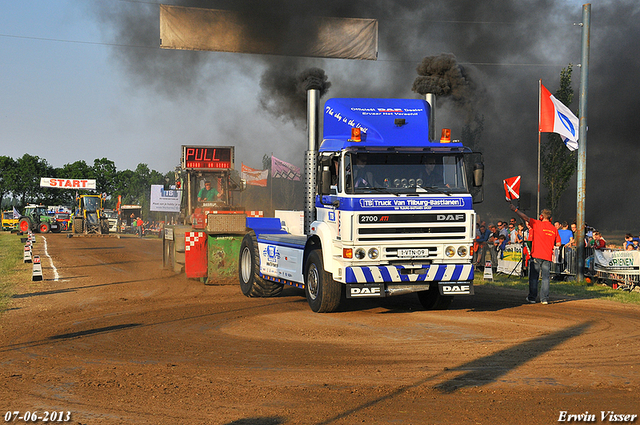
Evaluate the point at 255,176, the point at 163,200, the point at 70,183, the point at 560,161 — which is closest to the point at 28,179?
the point at 70,183

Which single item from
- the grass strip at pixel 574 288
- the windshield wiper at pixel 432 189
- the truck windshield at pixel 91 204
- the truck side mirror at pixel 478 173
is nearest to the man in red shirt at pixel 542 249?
the grass strip at pixel 574 288

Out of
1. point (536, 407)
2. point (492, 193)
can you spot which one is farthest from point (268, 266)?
point (492, 193)

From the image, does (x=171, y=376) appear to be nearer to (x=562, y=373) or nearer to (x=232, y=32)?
(x=562, y=373)

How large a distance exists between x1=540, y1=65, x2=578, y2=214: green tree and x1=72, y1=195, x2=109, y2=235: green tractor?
1307 inches

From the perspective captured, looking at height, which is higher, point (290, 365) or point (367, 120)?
point (367, 120)

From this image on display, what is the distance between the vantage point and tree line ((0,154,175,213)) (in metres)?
98.6

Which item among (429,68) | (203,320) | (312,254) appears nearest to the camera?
(203,320)

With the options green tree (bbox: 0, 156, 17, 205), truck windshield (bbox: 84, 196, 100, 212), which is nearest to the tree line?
green tree (bbox: 0, 156, 17, 205)

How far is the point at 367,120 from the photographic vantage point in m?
12.0

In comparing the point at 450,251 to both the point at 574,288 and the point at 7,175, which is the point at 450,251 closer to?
the point at 574,288

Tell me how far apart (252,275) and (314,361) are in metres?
6.61

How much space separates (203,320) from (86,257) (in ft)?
59.6

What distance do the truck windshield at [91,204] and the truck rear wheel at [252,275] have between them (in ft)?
128

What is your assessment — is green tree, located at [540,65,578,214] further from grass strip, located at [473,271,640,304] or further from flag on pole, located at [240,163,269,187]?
flag on pole, located at [240,163,269,187]
